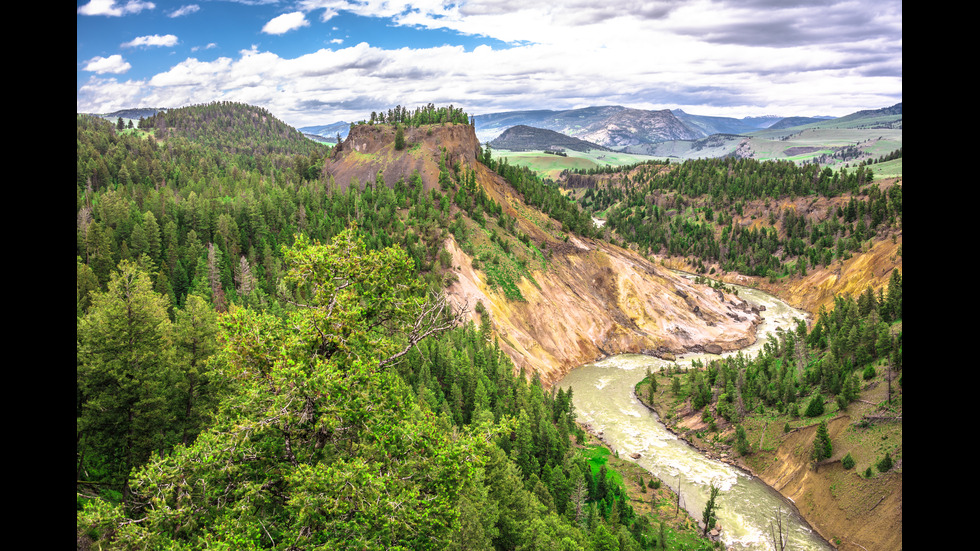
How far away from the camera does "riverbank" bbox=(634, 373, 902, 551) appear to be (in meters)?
40.5

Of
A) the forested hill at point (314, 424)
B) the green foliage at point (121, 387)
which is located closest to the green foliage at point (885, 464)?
the forested hill at point (314, 424)

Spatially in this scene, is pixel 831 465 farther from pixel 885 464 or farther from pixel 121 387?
pixel 121 387

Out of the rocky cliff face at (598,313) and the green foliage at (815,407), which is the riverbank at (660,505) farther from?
the rocky cliff face at (598,313)

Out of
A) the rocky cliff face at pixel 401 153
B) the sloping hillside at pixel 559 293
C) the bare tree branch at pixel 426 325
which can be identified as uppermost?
the rocky cliff face at pixel 401 153

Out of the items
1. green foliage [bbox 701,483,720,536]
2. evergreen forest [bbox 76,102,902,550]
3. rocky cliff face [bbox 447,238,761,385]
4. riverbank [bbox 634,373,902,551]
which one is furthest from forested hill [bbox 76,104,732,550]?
riverbank [bbox 634,373,902,551]

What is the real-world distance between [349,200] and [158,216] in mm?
29901

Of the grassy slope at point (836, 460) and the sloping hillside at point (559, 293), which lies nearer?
the grassy slope at point (836, 460)

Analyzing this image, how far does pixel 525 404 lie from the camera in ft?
165

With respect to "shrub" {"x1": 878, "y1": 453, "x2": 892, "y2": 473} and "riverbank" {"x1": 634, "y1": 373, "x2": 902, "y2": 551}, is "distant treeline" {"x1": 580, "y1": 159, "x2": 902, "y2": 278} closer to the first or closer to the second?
"riverbank" {"x1": 634, "y1": 373, "x2": 902, "y2": 551}

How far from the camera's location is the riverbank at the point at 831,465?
133ft

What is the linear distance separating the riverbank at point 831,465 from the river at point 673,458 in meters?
1.25

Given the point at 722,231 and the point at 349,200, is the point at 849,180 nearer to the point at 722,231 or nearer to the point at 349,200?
the point at 722,231

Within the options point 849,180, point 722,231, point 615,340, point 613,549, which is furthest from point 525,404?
point 849,180
